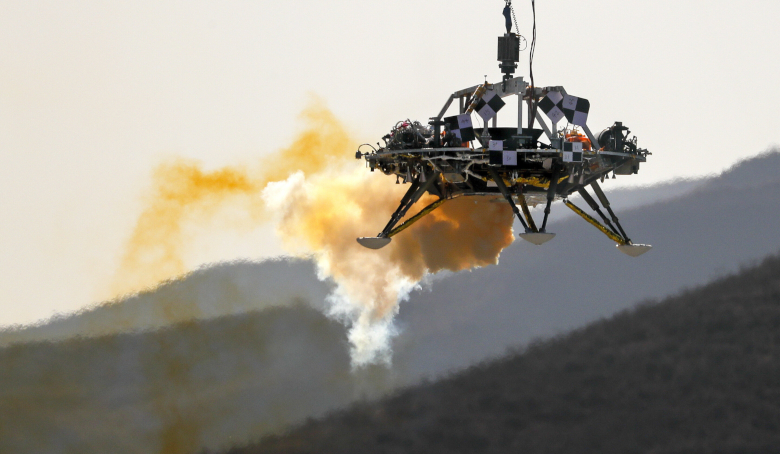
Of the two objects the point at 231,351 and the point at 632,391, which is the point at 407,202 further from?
the point at 632,391

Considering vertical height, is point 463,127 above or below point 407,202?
above

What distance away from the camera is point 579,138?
137 ft

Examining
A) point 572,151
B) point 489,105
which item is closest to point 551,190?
point 572,151

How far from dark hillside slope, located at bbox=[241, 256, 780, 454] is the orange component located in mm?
36101

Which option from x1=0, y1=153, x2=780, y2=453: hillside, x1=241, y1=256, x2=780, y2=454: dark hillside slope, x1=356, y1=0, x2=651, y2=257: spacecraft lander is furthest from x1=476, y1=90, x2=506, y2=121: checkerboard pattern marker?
x1=241, y1=256, x2=780, y2=454: dark hillside slope

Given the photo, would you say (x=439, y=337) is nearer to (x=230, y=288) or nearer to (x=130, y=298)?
(x=230, y=288)

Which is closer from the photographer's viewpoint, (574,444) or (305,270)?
(305,270)

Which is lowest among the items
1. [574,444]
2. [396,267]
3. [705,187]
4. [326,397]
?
[574,444]

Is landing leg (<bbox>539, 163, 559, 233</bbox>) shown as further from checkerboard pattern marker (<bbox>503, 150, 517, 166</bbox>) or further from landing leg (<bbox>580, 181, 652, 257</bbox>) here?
landing leg (<bbox>580, 181, 652, 257</bbox>)

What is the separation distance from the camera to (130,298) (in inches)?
2042

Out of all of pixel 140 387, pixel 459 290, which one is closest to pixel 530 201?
pixel 140 387

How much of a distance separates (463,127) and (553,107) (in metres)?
3.36

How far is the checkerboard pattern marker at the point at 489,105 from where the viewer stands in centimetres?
3981

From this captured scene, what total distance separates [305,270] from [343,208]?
7848mm
